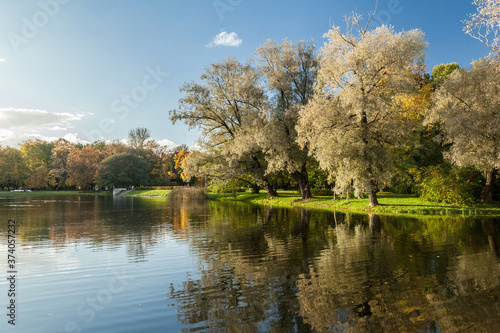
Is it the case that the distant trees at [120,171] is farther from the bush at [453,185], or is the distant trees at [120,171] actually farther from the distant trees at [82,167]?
the bush at [453,185]

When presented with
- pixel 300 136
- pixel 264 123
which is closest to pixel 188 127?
pixel 264 123

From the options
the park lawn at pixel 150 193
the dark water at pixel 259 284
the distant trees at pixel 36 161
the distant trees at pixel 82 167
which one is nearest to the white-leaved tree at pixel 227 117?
the dark water at pixel 259 284

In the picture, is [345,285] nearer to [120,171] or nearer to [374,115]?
[374,115]

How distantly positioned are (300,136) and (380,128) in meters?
6.66

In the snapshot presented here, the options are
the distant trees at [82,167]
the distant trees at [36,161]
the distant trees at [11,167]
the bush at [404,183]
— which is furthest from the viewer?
the distant trees at [36,161]

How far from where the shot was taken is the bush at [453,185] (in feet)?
79.5

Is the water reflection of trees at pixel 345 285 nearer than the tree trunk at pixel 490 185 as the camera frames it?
Yes

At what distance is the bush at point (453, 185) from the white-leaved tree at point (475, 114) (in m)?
1.81

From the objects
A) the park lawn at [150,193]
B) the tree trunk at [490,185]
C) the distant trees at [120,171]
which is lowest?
the park lawn at [150,193]

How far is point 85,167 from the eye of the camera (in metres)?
93.8

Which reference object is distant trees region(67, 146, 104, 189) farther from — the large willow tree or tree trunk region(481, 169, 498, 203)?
tree trunk region(481, 169, 498, 203)

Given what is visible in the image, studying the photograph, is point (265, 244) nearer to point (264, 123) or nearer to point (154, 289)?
point (154, 289)

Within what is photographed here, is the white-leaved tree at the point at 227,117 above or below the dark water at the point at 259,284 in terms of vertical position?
above

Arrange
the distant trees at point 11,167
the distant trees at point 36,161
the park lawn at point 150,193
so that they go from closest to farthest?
the park lawn at point 150,193 → the distant trees at point 11,167 → the distant trees at point 36,161
